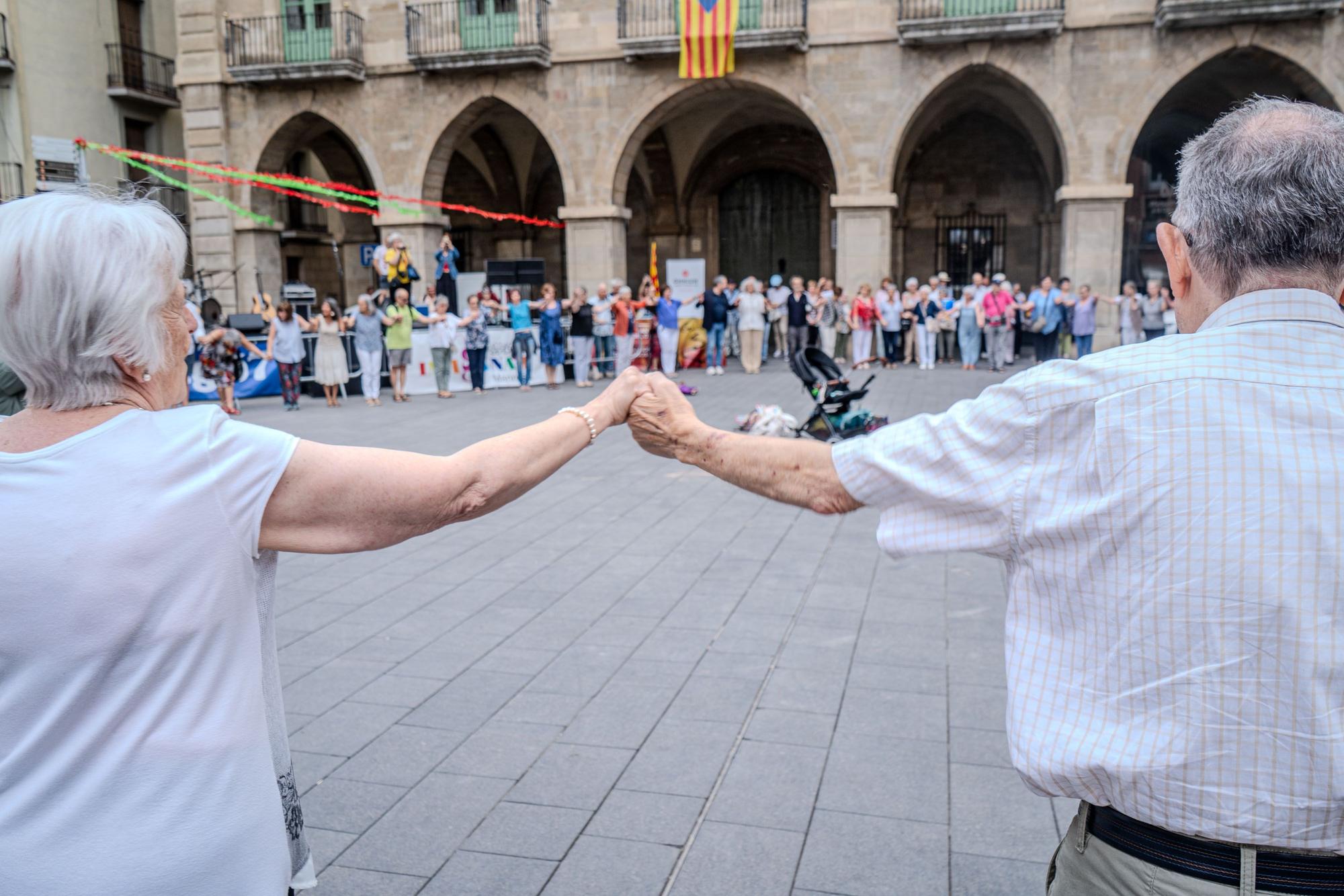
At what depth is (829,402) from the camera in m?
10.7

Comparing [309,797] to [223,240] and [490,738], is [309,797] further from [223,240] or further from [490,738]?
[223,240]

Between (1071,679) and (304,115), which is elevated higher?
(304,115)

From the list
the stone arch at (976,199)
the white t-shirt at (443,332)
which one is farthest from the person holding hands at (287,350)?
the stone arch at (976,199)

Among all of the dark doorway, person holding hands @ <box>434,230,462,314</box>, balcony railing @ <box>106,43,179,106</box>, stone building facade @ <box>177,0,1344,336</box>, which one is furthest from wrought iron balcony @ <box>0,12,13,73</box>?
the dark doorway

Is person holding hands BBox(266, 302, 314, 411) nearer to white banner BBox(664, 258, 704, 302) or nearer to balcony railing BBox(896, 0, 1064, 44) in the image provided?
white banner BBox(664, 258, 704, 302)

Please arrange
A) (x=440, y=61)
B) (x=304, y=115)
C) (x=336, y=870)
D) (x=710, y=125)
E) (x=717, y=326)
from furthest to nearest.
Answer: (x=710, y=125), (x=304, y=115), (x=440, y=61), (x=717, y=326), (x=336, y=870)

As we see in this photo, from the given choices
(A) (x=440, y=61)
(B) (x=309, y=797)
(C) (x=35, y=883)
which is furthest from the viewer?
(A) (x=440, y=61)

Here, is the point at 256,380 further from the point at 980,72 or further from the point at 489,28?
the point at 980,72

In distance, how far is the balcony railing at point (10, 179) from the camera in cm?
2517

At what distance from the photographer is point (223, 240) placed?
23812 millimetres

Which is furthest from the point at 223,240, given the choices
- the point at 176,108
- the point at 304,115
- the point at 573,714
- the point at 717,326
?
the point at 573,714

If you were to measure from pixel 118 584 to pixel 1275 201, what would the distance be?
5.70 ft

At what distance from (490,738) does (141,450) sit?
2.70 m

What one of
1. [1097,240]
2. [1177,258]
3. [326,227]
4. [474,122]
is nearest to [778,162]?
[474,122]
